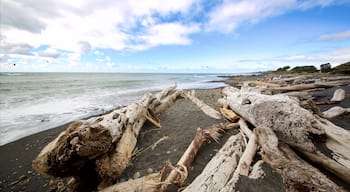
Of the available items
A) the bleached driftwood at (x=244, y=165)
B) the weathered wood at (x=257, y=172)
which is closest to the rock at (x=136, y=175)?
the bleached driftwood at (x=244, y=165)

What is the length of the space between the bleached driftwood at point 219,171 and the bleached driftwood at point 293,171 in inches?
18.3

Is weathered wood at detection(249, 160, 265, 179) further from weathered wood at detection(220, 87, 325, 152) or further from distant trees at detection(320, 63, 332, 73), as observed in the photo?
distant trees at detection(320, 63, 332, 73)

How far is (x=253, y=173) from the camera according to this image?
2.39 metres

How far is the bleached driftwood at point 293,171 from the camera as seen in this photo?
1.82 meters

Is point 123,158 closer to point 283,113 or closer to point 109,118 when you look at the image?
point 109,118

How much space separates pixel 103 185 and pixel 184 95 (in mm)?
7711

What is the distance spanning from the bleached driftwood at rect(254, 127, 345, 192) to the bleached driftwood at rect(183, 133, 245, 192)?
0.47 m

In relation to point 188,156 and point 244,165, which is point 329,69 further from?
point 188,156

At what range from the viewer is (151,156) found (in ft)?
11.1

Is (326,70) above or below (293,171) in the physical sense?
above

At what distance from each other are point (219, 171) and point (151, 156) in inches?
58.6

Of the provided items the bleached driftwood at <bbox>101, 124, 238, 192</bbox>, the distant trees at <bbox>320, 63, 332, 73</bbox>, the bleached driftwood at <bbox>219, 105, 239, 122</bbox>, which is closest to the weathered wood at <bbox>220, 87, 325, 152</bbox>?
the bleached driftwood at <bbox>219, 105, 239, 122</bbox>

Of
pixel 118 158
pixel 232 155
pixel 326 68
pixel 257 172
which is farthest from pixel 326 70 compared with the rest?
pixel 118 158

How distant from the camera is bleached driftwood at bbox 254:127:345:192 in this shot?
182 cm
